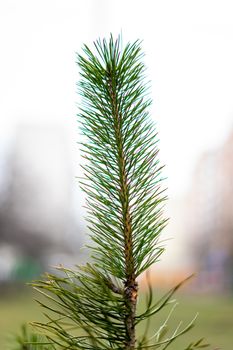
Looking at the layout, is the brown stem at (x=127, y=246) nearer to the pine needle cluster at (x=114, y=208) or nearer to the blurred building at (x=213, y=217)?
the pine needle cluster at (x=114, y=208)

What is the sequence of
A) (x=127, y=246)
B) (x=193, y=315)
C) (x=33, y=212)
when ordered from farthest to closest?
(x=33, y=212) < (x=193, y=315) < (x=127, y=246)

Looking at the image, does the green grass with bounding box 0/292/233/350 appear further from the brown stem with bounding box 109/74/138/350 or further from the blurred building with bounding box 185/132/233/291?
the brown stem with bounding box 109/74/138/350

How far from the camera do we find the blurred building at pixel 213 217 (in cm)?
2089

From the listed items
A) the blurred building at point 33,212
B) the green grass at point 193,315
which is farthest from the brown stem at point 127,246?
the blurred building at point 33,212

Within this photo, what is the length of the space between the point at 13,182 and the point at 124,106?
13.6 m

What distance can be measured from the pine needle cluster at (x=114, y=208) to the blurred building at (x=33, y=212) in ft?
37.5

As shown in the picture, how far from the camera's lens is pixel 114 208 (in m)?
0.34

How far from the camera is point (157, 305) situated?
35 centimetres

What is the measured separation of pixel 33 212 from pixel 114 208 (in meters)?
14.4

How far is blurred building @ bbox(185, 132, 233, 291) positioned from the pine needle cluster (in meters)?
19.2

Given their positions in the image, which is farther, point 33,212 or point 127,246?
point 33,212

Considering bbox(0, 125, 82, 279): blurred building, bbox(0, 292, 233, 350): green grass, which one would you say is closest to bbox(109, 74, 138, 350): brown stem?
bbox(0, 292, 233, 350): green grass

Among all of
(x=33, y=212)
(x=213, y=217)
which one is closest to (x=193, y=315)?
(x=33, y=212)

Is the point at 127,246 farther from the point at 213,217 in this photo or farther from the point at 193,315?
the point at 213,217
